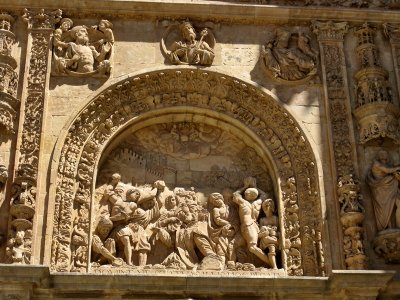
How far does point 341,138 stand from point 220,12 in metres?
2.96

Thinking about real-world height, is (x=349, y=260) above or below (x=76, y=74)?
below

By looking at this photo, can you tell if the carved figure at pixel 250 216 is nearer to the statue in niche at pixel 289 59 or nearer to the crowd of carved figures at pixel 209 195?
the crowd of carved figures at pixel 209 195

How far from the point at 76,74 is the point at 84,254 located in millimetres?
2893

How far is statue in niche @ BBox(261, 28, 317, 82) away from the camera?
11.9 m

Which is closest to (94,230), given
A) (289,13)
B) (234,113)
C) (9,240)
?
(9,240)

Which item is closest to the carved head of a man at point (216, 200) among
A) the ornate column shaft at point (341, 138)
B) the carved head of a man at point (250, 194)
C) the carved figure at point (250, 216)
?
the carved figure at point (250, 216)

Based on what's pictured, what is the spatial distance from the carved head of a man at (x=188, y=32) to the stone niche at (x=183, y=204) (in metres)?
1.37

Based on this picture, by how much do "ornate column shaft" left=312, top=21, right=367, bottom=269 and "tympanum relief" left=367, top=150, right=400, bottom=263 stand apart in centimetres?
28

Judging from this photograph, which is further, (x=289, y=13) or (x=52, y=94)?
(x=289, y=13)

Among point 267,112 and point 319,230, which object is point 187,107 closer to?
point 267,112

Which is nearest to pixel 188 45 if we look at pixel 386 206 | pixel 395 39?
pixel 395 39

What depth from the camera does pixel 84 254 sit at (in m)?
10.4

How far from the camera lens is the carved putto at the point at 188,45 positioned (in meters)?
12.0

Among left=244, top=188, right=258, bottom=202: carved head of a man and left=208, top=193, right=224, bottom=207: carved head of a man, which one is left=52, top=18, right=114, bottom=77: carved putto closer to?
left=208, top=193, right=224, bottom=207: carved head of a man
